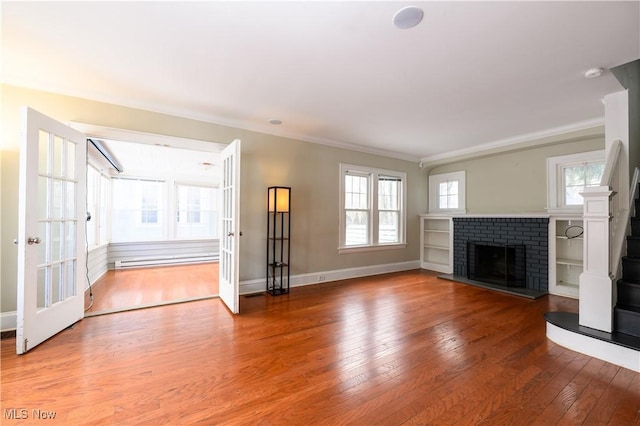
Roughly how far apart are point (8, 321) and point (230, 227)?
7.42 ft

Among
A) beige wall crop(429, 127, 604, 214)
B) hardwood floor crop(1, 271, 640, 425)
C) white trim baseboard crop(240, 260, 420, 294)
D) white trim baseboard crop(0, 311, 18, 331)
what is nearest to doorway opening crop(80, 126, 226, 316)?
white trim baseboard crop(240, 260, 420, 294)

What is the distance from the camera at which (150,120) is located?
333cm

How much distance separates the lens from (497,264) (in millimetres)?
5012

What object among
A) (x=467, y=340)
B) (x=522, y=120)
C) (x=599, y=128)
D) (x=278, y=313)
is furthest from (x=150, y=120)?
(x=599, y=128)

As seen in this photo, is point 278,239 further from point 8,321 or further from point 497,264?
point 497,264

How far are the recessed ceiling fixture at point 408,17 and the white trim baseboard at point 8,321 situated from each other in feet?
14.0

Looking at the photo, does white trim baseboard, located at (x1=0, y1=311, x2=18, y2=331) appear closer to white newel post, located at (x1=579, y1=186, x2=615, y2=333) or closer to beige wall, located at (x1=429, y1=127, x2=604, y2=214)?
white newel post, located at (x1=579, y1=186, x2=615, y2=333)

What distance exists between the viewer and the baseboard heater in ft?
19.3

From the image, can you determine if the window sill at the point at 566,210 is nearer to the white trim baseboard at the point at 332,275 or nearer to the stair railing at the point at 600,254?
the stair railing at the point at 600,254

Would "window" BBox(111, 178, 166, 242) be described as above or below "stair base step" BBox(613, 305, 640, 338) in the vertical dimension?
above

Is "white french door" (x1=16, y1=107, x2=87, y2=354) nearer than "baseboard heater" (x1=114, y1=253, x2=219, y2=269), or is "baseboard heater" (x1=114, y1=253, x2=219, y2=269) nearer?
"white french door" (x1=16, y1=107, x2=87, y2=354)

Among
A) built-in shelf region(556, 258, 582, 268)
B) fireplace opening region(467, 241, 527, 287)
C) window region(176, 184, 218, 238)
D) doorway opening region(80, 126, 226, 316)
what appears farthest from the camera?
window region(176, 184, 218, 238)

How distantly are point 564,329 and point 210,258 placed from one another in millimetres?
6652

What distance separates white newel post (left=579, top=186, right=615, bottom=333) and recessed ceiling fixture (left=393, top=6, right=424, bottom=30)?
7.10ft
